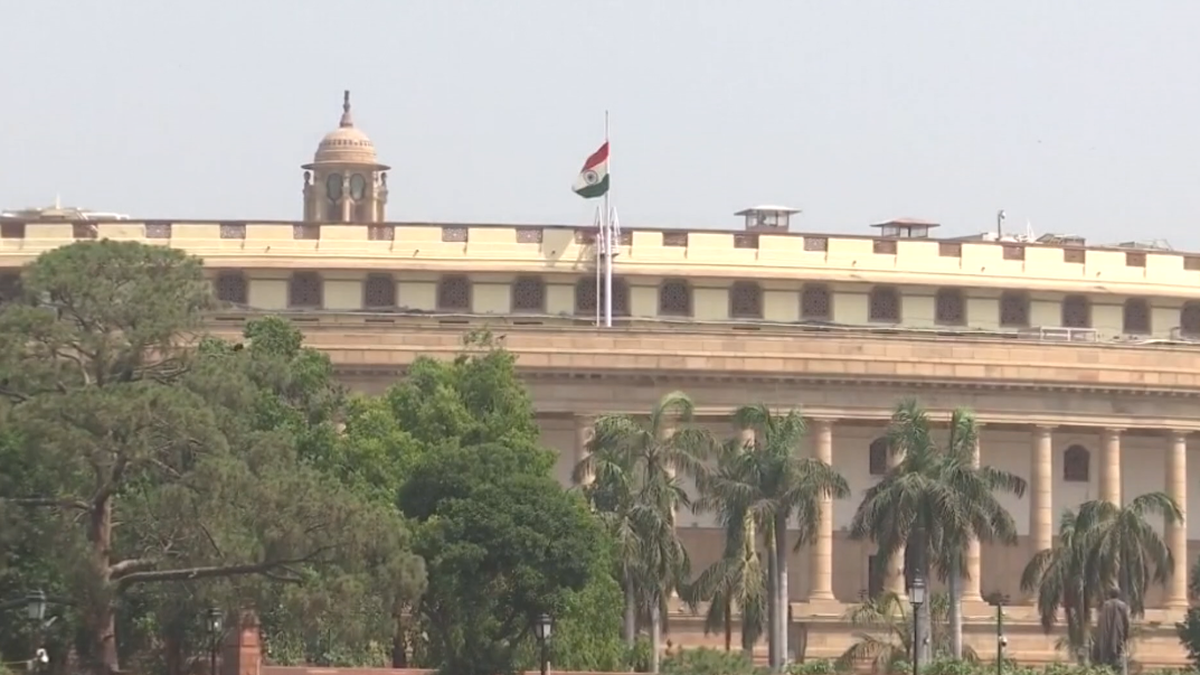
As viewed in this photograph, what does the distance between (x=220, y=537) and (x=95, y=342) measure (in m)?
5.46

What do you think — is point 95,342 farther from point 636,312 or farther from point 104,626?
point 636,312

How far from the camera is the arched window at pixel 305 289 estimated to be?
126 metres

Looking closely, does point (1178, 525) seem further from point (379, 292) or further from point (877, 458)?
point (379, 292)

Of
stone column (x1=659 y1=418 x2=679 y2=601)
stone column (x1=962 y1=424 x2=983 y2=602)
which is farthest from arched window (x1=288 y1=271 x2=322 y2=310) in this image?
stone column (x1=962 y1=424 x2=983 y2=602)

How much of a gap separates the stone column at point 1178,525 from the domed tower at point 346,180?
3256cm

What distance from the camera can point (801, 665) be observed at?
97.9 m

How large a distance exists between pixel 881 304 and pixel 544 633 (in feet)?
151

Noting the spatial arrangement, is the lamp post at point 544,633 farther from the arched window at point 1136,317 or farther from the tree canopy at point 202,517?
the arched window at point 1136,317

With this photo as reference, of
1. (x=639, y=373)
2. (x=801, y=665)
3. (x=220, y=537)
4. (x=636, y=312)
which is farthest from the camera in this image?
(x=636, y=312)

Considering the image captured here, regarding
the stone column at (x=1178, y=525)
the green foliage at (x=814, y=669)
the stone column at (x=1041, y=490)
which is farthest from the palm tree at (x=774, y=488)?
the stone column at (x=1178, y=525)

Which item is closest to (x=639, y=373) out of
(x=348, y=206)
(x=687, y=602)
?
(x=687, y=602)

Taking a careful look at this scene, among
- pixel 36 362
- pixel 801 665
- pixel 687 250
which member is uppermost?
pixel 687 250

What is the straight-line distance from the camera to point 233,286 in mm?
125625

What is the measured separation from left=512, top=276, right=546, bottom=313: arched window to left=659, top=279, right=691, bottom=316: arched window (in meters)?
3.87
